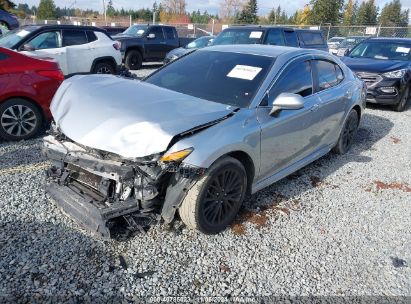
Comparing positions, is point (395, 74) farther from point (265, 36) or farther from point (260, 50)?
point (260, 50)

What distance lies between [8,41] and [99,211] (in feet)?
23.7

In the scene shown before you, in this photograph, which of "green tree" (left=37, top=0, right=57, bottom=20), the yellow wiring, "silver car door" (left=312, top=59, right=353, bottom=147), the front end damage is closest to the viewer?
the front end damage

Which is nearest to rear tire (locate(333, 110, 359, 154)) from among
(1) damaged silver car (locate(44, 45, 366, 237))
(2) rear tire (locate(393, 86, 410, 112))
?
(1) damaged silver car (locate(44, 45, 366, 237))

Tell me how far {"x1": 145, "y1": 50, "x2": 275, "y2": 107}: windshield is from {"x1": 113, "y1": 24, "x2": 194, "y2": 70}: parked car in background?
34.2 feet

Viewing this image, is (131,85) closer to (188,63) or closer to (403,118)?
(188,63)

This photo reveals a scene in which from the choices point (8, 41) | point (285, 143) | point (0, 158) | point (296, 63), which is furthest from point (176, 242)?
point (8, 41)

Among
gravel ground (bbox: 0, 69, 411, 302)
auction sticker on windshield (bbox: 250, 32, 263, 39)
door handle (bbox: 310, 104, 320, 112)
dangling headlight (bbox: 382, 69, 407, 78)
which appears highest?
auction sticker on windshield (bbox: 250, 32, 263, 39)

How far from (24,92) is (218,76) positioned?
10.2 feet

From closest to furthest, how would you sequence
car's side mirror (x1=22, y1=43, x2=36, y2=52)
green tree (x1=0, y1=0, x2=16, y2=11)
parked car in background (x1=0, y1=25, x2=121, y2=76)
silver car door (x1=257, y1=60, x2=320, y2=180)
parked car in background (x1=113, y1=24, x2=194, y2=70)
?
silver car door (x1=257, y1=60, x2=320, y2=180), car's side mirror (x1=22, y1=43, x2=36, y2=52), parked car in background (x1=0, y1=25, x2=121, y2=76), parked car in background (x1=113, y1=24, x2=194, y2=70), green tree (x1=0, y1=0, x2=16, y2=11)

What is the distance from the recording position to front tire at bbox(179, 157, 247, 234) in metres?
3.09

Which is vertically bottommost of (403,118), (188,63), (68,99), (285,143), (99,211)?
(403,118)

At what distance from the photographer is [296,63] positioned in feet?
13.6

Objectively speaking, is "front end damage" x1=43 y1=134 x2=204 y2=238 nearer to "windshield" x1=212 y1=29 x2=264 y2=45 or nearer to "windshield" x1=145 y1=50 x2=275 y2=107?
"windshield" x1=145 y1=50 x2=275 y2=107

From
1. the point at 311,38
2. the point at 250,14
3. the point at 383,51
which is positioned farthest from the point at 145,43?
the point at 250,14
